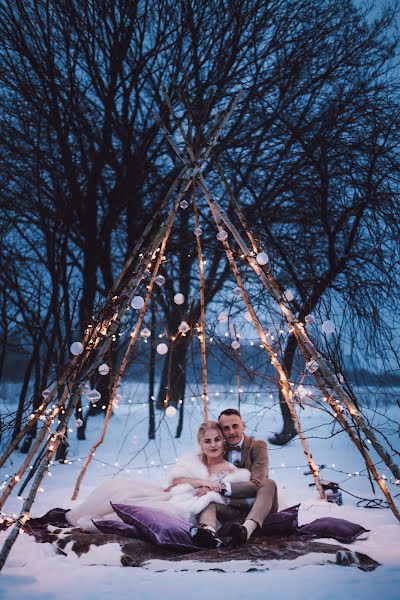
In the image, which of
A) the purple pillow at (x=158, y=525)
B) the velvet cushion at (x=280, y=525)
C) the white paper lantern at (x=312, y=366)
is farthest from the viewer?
the white paper lantern at (x=312, y=366)

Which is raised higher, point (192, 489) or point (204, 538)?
point (192, 489)

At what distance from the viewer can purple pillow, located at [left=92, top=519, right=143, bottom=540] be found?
9.87ft

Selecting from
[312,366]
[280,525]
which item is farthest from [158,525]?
[312,366]

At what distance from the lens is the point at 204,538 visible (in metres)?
2.88

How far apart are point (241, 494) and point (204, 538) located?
452 millimetres

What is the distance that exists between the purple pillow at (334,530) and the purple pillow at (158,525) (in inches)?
26.9

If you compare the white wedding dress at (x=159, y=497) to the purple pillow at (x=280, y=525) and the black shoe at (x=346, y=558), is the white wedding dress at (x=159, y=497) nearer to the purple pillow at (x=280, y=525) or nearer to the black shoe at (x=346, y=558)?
the purple pillow at (x=280, y=525)

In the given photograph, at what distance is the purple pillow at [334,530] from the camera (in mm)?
3070

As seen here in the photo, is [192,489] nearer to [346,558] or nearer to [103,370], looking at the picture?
[103,370]

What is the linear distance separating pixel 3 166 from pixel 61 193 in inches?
28.6

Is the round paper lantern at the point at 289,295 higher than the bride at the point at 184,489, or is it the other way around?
the round paper lantern at the point at 289,295

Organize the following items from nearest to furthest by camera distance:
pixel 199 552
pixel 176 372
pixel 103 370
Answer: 1. pixel 199 552
2. pixel 103 370
3. pixel 176 372

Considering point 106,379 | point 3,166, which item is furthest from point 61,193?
point 106,379

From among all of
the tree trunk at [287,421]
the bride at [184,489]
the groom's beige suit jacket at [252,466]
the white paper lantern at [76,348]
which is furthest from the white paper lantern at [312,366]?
the tree trunk at [287,421]
